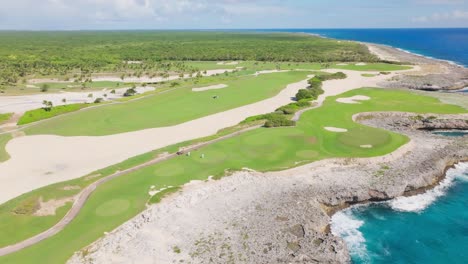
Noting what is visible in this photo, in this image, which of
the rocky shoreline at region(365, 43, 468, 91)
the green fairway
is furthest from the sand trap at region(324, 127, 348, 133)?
the rocky shoreline at region(365, 43, 468, 91)

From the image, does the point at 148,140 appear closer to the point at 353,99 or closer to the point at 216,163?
the point at 216,163

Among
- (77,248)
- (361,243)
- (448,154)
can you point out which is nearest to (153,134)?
(77,248)

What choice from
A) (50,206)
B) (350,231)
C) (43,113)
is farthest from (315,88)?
(50,206)

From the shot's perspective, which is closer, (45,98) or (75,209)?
(75,209)

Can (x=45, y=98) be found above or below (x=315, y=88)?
below

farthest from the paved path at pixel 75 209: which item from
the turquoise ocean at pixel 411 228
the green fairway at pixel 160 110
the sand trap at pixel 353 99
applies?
the sand trap at pixel 353 99

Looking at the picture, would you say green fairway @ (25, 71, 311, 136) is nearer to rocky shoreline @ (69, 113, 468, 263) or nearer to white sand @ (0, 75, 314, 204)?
Result: white sand @ (0, 75, 314, 204)
